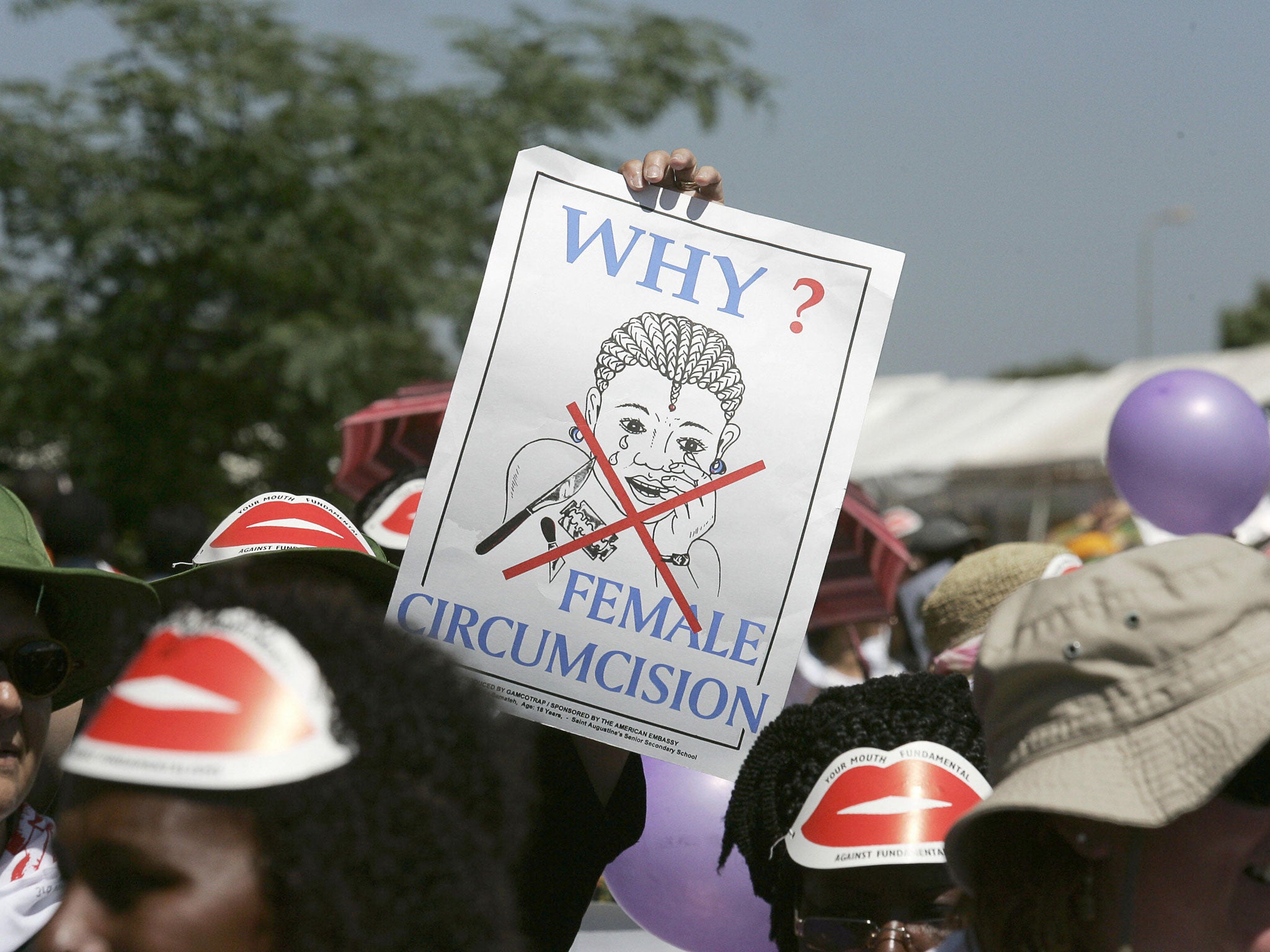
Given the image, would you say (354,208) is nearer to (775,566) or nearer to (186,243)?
(186,243)

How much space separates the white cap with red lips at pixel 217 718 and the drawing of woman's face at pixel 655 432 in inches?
35.0

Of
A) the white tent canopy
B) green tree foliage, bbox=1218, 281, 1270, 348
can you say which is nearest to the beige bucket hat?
the white tent canopy

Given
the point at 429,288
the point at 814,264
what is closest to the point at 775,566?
the point at 814,264

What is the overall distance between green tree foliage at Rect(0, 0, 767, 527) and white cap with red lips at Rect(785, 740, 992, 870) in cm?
944

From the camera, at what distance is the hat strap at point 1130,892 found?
1425mm

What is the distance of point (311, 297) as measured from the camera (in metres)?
11.8

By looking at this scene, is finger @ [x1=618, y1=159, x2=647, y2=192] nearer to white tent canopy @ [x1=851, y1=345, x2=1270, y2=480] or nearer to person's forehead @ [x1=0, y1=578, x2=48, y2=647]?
person's forehead @ [x1=0, y1=578, x2=48, y2=647]

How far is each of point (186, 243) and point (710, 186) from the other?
32.1 ft

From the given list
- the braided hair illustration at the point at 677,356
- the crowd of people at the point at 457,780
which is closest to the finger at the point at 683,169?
the braided hair illustration at the point at 677,356

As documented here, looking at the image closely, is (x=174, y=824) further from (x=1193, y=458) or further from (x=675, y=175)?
(x=1193, y=458)

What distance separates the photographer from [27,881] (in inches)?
83.6

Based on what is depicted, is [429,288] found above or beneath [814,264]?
beneath

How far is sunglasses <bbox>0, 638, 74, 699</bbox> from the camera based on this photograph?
2.14 m

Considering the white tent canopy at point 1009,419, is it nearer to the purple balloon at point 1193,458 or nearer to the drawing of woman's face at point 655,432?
the purple balloon at point 1193,458
